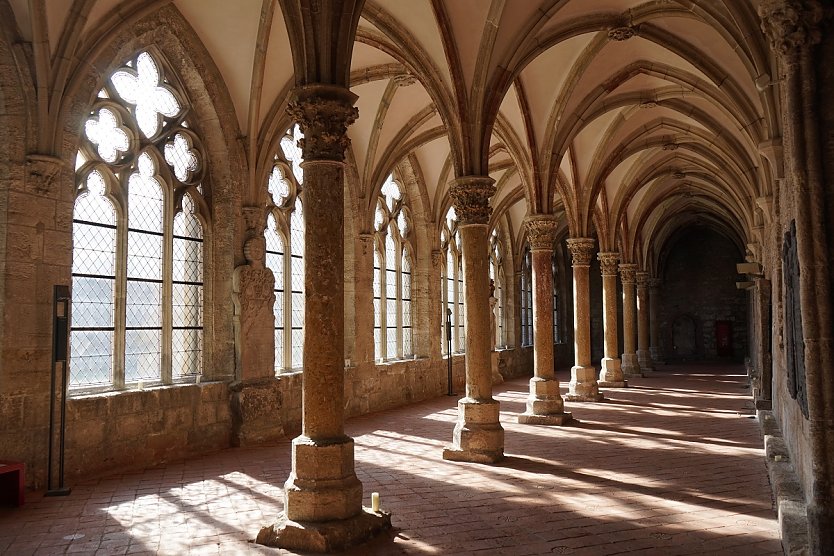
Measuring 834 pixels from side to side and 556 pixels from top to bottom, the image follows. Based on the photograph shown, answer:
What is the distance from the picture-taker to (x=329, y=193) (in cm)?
562

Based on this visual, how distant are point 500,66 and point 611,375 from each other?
1125 centimetres

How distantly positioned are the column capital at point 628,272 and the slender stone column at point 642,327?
193cm

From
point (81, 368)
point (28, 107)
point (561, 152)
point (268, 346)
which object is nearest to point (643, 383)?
point (561, 152)

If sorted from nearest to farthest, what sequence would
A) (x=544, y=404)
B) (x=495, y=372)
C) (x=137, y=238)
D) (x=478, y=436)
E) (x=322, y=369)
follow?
(x=322, y=369) < (x=478, y=436) < (x=137, y=238) < (x=544, y=404) < (x=495, y=372)

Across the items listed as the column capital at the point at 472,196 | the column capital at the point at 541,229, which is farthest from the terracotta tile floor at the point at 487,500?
the column capital at the point at 541,229

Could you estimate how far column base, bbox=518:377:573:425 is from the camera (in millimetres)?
11359

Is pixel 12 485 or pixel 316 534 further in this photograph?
pixel 12 485

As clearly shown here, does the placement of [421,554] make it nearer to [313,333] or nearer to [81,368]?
[313,333]

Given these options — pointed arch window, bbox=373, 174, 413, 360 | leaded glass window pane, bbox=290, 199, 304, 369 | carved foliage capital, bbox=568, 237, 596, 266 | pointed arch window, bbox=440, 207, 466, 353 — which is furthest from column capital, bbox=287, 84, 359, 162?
pointed arch window, bbox=440, 207, 466, 353

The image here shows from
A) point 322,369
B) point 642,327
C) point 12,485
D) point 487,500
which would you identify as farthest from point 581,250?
point 12,485

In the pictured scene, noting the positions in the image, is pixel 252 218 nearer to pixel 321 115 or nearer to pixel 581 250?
pixel 321 115

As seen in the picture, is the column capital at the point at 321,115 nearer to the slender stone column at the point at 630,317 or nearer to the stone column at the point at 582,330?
the stone column at the point at 582,330

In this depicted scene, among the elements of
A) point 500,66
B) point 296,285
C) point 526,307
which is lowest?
point 526,307

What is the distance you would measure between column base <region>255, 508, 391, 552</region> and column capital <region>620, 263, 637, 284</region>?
58.8ft
